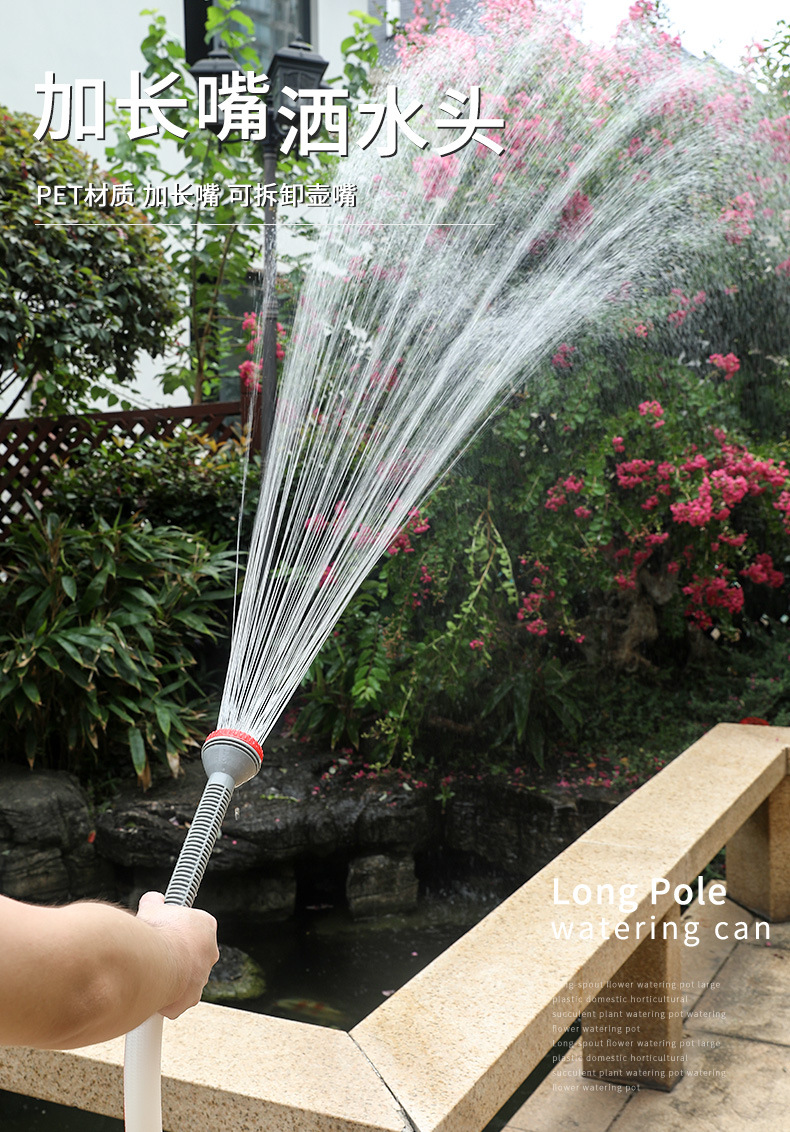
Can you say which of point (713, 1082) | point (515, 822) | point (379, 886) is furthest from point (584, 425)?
point (713, 1082)

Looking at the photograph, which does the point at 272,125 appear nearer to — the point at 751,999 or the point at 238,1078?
the point at 751,999

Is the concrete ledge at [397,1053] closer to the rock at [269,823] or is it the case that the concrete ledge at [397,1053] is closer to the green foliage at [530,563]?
the rock at [269,823]

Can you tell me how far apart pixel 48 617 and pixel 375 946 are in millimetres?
2352

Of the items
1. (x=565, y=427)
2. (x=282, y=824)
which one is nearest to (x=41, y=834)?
(x=282, y=824)

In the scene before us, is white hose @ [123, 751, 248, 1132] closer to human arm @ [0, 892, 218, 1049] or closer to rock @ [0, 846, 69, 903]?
human arm @ [0, 892, 218, 1049]

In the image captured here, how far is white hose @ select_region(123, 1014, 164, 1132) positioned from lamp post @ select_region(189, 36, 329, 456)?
14.5 ft

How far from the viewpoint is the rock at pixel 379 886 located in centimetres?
440

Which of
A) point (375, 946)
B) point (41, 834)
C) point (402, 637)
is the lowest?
point (375, 946)

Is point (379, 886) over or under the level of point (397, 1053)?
under

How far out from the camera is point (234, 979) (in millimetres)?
3783

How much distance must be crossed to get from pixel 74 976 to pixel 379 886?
3829 mm

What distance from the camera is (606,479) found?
4.96m

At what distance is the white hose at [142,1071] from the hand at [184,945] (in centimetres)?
8

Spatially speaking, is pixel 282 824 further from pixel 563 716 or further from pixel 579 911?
pixel 579 911
